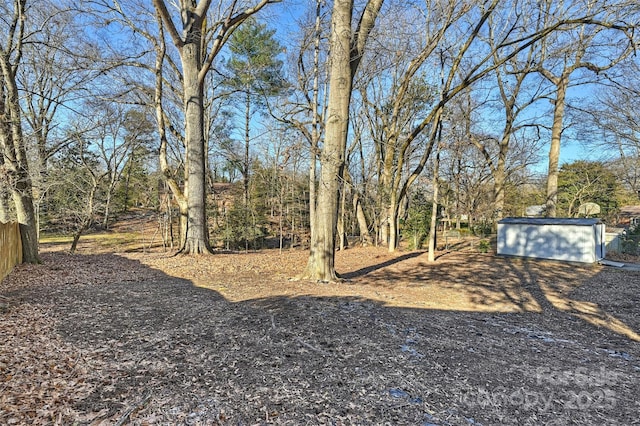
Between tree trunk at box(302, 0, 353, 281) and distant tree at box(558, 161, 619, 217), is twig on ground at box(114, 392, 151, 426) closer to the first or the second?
tree trunk at box(302, 0, 353, 281)

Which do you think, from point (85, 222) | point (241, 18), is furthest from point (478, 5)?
point (85, 222)

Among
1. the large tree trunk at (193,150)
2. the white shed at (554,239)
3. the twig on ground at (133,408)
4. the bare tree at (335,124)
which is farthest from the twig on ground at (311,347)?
the white shed at (554,239)

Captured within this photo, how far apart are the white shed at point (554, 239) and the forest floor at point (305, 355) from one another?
4.55 meters

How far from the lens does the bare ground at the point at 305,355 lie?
204cm

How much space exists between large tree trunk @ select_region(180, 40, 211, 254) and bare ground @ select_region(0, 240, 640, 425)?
3307mm

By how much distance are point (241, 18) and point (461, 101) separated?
9908mm

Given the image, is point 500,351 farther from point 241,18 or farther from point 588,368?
→ point 241,18

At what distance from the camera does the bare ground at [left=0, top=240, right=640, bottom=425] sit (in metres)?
2.04

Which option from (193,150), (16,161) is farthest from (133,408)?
(193,150)

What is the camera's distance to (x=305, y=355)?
9.12 feet

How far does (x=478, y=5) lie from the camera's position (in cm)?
723

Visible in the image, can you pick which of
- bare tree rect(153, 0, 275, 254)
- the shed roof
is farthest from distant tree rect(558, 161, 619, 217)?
bare tree rect(153, 0, 275, 254)

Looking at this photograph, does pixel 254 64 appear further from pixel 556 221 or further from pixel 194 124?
pixel 556 221

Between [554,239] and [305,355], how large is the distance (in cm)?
1024
